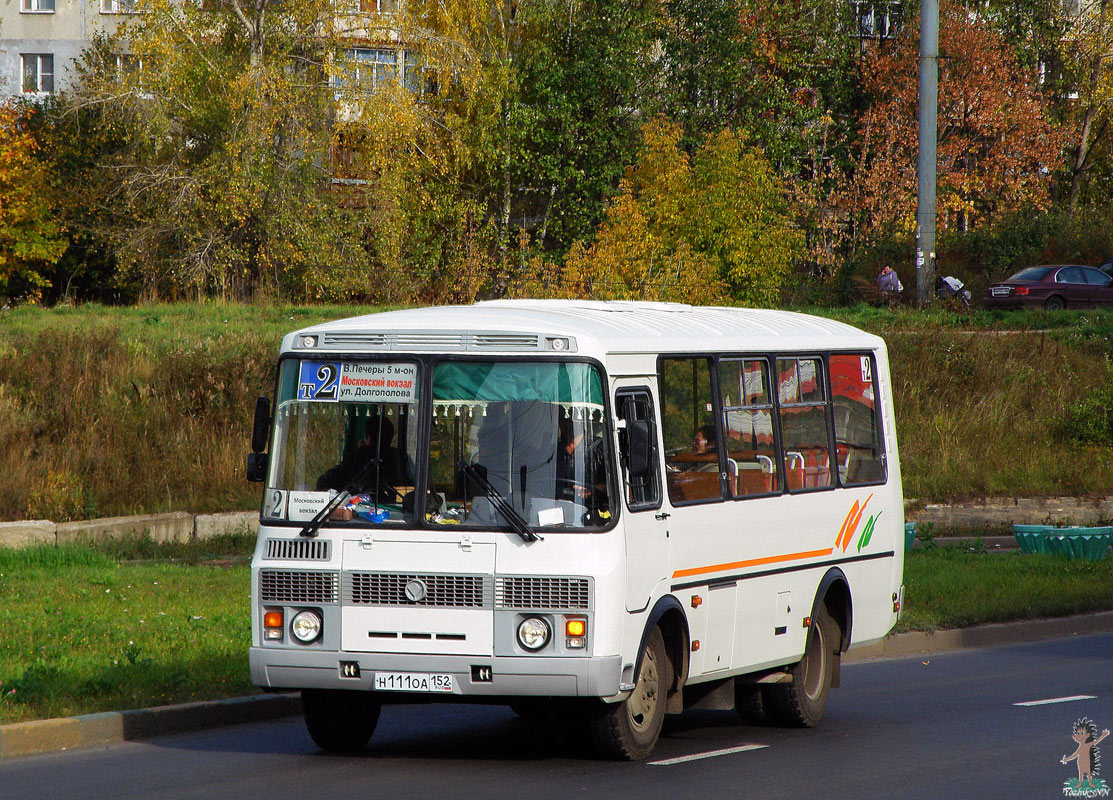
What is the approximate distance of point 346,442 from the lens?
9.49 m

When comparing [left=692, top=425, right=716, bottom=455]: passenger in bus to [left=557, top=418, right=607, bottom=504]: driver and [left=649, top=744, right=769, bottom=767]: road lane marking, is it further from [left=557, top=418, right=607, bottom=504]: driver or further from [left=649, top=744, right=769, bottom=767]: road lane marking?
[left=649, top=744, right=769, bottom=767]: road lane marking

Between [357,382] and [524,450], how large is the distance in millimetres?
1148

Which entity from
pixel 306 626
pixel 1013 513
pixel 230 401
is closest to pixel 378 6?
pixel 230 401

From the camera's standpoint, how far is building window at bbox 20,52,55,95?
70688 millimetres

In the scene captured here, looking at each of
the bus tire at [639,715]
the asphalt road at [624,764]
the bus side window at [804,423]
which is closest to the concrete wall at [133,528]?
the asphalt road at [624,764]

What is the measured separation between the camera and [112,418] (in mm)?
25109

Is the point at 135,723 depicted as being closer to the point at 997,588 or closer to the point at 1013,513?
the point at 997,588

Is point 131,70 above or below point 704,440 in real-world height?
above

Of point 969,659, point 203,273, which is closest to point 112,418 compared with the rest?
point 969,659

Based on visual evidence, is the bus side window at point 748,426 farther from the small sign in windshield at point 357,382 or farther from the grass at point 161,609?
the grass at point 161,609

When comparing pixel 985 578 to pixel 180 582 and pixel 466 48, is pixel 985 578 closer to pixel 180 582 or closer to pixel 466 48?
pixel 180 582

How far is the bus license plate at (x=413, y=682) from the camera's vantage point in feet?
29.3

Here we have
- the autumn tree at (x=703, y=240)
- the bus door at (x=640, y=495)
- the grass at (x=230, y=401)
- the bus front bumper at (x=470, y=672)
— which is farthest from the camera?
the autumn tree at (x=703, y=240)

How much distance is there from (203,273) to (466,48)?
10.1 m
